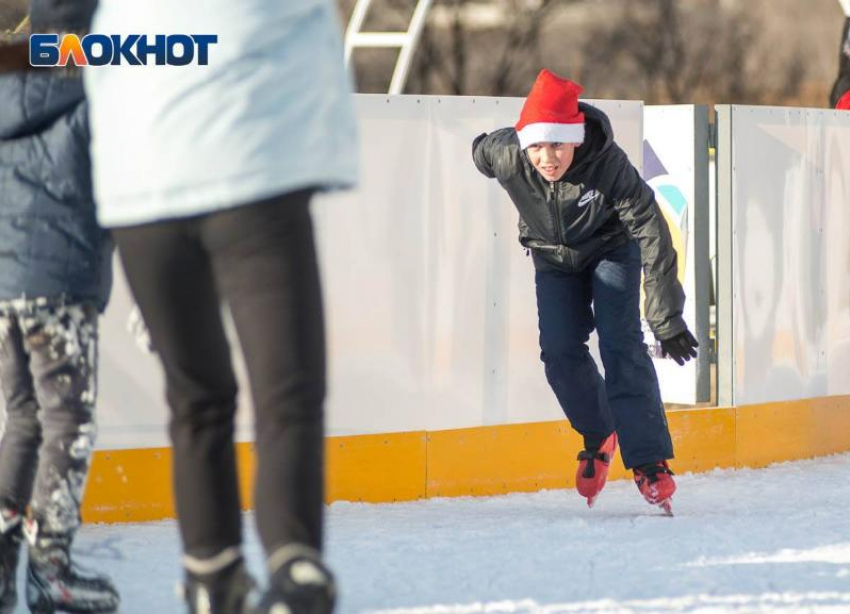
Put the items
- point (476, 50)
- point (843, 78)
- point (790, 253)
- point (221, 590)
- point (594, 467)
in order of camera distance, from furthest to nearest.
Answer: point (476, 50) → point (843, 78) → point (790, 253) → point (594, 467) → point (221, 590)

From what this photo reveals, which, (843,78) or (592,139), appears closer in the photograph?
(592,139)

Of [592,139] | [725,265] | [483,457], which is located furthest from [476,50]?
[592,139]

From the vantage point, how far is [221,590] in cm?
254

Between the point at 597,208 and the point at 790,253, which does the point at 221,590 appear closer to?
the point at 597,208

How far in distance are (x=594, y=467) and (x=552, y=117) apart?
118 cm

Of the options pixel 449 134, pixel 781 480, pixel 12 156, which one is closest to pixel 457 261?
pixel 449 134

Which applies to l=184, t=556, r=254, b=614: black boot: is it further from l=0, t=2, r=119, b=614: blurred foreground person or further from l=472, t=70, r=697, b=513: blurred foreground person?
l=472, t=70, r=697, b=513: blurred foreground person

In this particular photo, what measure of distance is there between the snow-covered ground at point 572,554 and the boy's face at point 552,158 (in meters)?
1.09

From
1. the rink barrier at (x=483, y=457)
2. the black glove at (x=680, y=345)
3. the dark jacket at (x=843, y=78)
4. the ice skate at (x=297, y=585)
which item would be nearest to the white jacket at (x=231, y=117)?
the ice skate at (x=297, y=585)

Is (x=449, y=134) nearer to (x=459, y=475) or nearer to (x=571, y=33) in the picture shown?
(x=459, y=475)

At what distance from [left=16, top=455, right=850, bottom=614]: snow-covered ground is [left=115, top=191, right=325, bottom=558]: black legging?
1507 millimetres

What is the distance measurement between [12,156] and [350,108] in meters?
1.37

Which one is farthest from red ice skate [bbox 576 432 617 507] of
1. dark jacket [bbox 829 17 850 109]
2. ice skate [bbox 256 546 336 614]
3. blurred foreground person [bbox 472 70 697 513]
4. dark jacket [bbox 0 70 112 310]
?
dark jacket [bbox 829 17 850 109]

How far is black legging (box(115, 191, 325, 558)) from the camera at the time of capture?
7.87 ft
